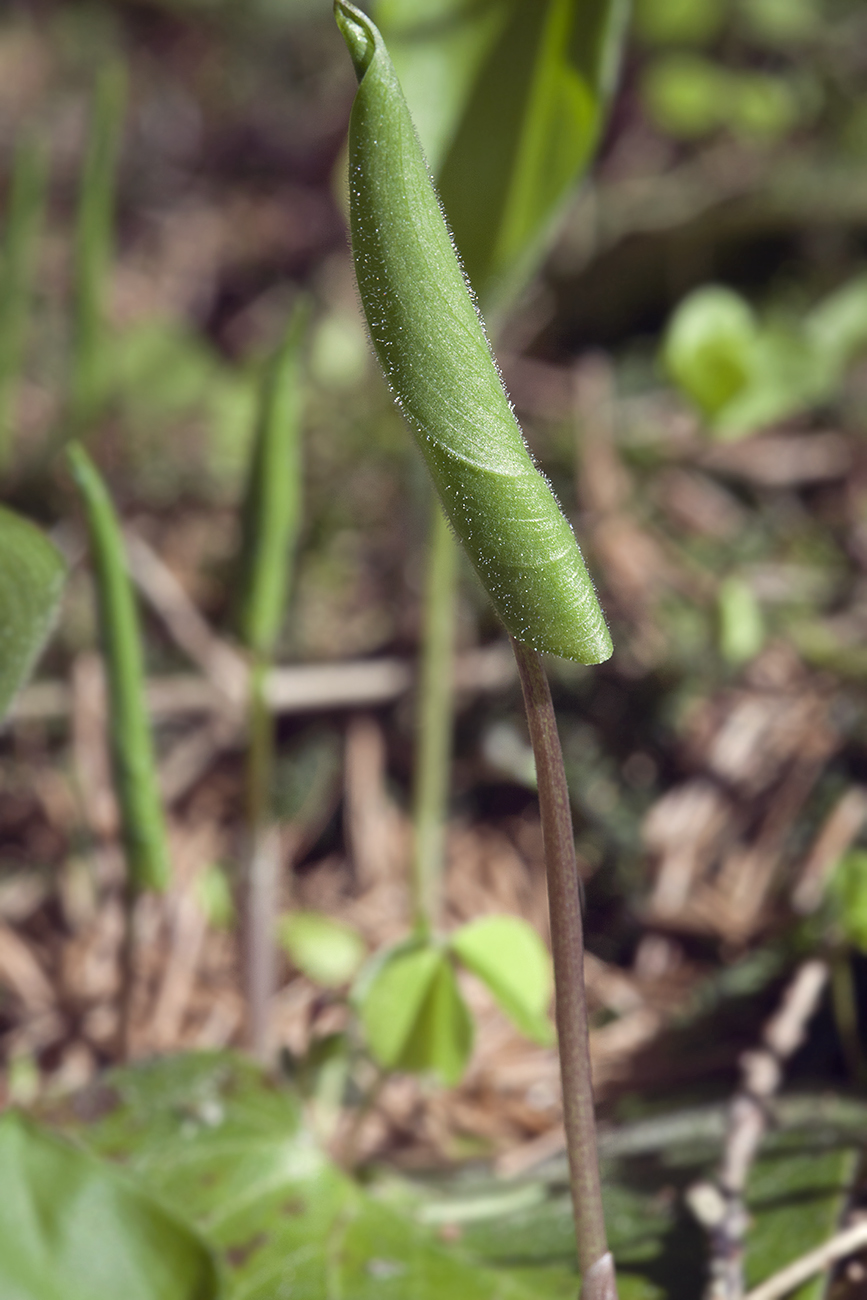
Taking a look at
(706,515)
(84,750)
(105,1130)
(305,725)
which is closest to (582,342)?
(706,515)

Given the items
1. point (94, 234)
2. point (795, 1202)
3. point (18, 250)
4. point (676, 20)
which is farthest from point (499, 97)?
point (676, 20)

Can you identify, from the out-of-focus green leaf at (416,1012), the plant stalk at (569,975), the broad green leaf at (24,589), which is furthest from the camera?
the out-of-focus green leaf at (416,1012)

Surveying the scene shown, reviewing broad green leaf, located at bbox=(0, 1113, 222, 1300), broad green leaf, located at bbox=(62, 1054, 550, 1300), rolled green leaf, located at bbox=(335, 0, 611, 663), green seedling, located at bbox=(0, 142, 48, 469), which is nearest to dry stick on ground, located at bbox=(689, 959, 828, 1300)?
broad green leaf, located at bbox=(62, 1054, 550, 1300)

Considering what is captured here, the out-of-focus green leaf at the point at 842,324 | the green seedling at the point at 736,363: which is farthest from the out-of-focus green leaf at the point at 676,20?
the green seedling at the point at 736,363

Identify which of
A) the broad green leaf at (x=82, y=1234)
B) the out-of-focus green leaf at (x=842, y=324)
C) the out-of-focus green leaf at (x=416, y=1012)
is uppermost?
the out-of-focus green leaf at (x=842, y=324)

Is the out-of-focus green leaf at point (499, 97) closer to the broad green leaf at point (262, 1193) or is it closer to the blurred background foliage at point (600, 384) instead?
the blurred background foliage at point (600, 384)

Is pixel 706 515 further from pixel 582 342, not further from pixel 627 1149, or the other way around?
pixel 627 1149
